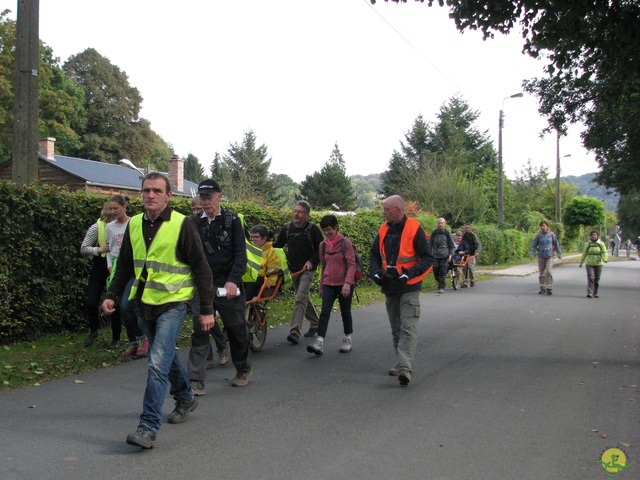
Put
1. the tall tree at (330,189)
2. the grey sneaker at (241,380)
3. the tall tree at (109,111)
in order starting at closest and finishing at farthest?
1. the grey sneaker at (241,380)
2. the tall tree at (109,111)
3. the tall tree at (330,189)

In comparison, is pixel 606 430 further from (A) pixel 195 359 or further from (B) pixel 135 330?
(B) pixel 135 330

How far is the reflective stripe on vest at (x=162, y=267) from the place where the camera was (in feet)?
15.3

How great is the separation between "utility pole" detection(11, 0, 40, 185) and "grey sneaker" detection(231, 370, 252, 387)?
4534mm

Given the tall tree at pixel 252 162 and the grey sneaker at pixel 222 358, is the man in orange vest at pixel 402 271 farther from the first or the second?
the tall tree at pixel 252 162

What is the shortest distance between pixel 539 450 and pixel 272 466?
6.52ft

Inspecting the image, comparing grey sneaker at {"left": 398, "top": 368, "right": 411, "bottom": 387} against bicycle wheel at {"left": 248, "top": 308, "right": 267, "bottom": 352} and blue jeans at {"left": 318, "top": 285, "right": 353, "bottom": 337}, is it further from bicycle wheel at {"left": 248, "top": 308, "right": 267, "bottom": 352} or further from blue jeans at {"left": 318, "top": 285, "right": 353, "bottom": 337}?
bicycle wheel at {"left": 248, "top": 308, "right": 267, "bottom": 352}

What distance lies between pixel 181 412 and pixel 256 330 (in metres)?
3.21

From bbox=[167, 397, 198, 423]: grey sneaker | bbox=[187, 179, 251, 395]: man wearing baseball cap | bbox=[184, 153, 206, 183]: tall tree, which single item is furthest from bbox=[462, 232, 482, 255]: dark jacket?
bbox=[184, 153, 206, 183]: tall tree

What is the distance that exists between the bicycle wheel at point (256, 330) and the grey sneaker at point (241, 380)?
1.76 m

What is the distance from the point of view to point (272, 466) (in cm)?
430

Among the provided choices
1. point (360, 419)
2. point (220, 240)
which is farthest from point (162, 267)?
point (360, 419)

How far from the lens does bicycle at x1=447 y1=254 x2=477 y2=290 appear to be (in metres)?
18.3

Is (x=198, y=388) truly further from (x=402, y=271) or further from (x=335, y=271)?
(x=335, y=271)

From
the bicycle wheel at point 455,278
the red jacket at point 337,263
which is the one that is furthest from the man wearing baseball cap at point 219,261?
the bicycle wheel at point 455,278
